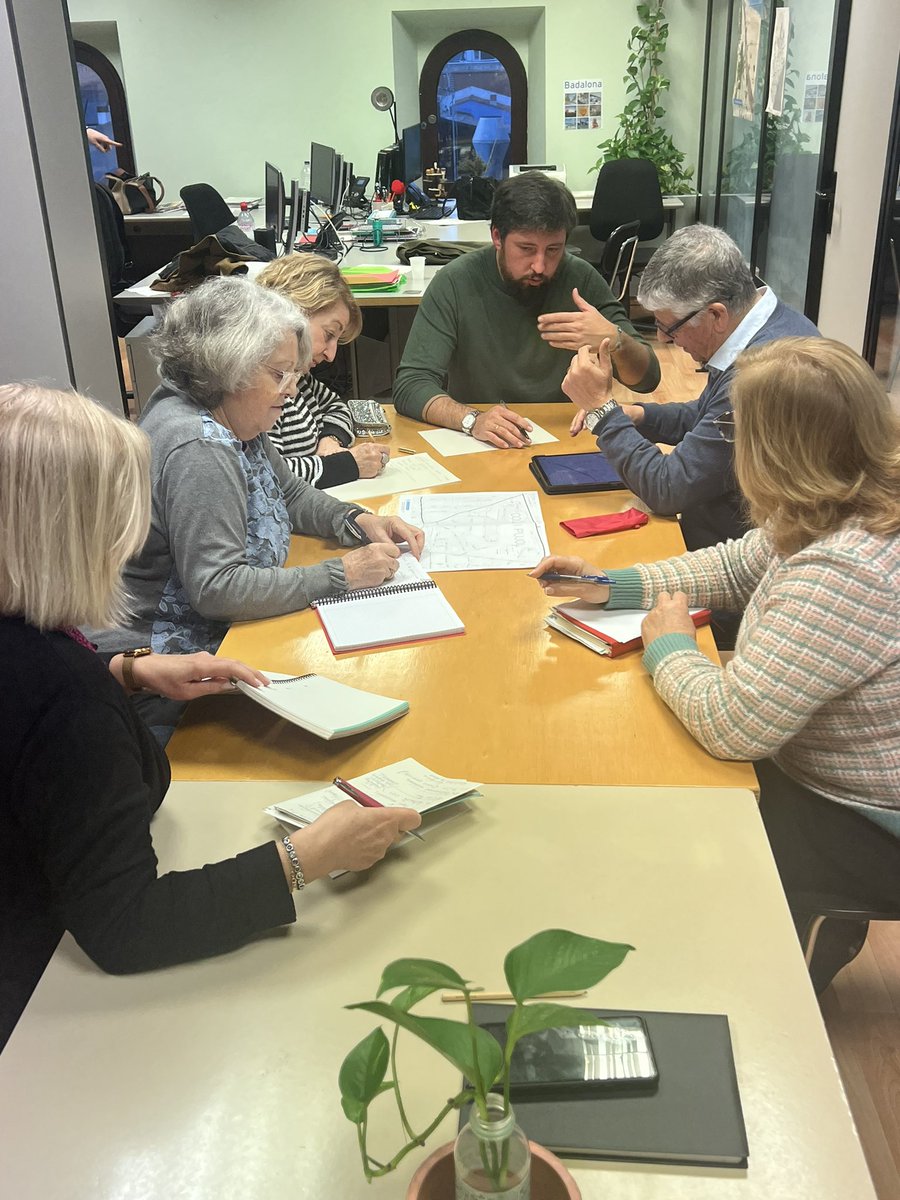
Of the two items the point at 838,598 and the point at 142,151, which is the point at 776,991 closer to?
the point at 838,598

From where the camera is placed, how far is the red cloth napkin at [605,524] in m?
2.14

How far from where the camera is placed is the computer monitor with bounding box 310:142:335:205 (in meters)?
6.00

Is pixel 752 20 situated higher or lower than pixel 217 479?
higher

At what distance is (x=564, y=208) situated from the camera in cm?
294

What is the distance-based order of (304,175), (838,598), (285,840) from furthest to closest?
(304,175) → (838,598) → (285,840)

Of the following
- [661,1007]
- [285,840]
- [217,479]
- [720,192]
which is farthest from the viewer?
[720,192]

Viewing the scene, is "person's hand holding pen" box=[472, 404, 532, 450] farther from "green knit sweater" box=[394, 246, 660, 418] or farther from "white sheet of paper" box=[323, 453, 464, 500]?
"green knit sweater" box=[394, 246, 660, 418]

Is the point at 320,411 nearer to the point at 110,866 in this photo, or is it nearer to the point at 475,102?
the point at 110,866

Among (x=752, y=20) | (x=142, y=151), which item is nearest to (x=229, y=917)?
(x=752, y=20)

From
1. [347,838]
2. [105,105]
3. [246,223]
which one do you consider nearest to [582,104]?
[246,223]

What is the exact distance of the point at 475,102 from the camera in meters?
8.79

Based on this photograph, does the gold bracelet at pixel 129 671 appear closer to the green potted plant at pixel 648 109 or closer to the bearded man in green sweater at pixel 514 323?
the bearded man in green sweater at pixel 514 323

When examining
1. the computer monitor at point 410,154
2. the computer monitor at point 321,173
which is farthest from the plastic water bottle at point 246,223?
the computer monitor at point 410,154

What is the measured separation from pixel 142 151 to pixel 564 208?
6.67m
